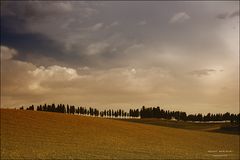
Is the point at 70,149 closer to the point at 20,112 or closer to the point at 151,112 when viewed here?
the point at 20,112

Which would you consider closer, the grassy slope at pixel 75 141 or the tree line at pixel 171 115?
the grassy slope at pixel 75 141

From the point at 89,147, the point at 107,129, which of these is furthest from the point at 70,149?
the point at 107,129

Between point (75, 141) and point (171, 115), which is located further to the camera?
point (171, 115)

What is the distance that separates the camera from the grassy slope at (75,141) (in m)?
33.9

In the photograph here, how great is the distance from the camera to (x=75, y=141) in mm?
43094

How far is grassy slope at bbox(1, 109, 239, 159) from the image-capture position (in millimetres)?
33891

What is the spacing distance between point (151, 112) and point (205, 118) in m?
27.2

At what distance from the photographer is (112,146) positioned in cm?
4091

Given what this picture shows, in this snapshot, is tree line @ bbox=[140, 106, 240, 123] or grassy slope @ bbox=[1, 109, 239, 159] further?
tree line @ bbox=[140, 106, 240, 123]

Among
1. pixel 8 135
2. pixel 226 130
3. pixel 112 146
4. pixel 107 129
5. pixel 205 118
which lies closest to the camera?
pixel 112 146

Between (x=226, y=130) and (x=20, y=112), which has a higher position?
(x=20, y=112)

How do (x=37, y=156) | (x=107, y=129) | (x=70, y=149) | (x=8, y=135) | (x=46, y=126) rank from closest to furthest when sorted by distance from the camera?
(x=37, y=156), (x=70, y=149), (x=8, y=135), (x=46, y=126), (x=107, y=129)

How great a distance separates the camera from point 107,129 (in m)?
58.2

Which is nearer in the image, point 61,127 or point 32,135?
point 32,135
